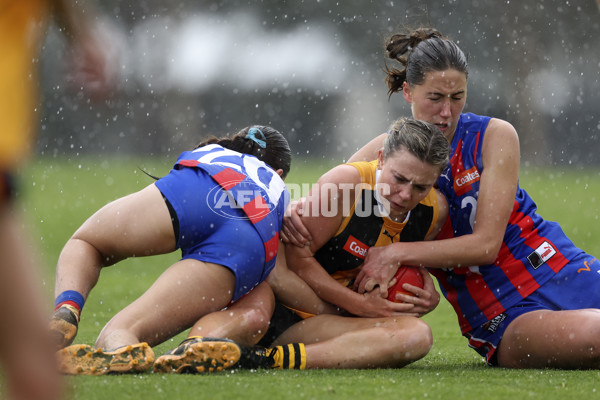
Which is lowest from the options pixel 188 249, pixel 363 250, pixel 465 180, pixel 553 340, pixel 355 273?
pixel 553 340

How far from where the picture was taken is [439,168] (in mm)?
A: 3922

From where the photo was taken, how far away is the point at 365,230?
4.10m

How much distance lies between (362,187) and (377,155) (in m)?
0.45

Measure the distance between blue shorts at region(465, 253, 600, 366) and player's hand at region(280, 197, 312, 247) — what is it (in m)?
1.04

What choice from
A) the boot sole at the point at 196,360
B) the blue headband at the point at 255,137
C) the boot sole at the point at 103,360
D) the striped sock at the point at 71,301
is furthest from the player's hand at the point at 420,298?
the striped sock at the point at 71,301

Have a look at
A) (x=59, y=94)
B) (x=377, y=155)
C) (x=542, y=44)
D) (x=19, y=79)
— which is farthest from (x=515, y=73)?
(x=19, y=79)

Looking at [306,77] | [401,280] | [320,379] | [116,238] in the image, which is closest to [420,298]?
[401,280]

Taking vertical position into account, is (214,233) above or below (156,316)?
above

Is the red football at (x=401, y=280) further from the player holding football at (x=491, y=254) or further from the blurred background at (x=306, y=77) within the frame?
the blurred background at (x=306, y=77)

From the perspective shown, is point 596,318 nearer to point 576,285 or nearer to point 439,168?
point 576,285

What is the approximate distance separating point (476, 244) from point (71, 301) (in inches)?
73.7

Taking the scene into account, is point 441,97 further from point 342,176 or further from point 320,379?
point 320,379

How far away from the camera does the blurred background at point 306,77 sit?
25.6 m

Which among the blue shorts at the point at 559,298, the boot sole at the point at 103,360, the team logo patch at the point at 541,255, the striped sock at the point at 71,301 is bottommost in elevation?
the blue shorts at the point at 559,298
